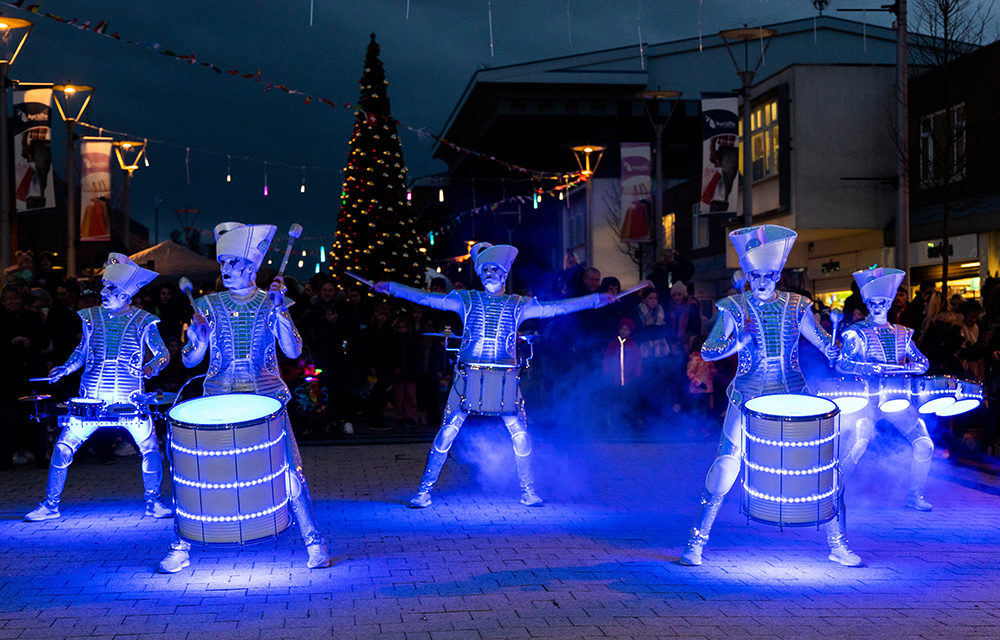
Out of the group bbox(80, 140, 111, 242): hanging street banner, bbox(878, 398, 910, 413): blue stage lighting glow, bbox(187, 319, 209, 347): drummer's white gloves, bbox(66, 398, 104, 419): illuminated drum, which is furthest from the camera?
bbox(80, 140, 111, 242): hanging street banner

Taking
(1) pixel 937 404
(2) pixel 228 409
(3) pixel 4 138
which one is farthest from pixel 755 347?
(3) pixel 4 138

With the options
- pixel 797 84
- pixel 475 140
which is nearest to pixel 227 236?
pixel 797 84

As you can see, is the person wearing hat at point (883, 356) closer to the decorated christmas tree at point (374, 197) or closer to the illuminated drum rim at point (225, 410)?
the illuminated drum rim at point (225, 410)

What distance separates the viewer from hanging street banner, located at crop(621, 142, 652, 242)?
90.8ft

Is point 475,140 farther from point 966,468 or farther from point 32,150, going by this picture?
point 966,468

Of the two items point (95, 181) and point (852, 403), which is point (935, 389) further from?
point (95, 181)

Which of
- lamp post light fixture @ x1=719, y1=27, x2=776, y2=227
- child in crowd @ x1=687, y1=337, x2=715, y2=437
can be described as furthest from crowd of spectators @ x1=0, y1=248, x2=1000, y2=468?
lamp post light fixture @ x1=719, y1=27, x2=776, y2=227

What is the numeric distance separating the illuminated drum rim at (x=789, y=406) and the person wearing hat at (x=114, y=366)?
4.67 m

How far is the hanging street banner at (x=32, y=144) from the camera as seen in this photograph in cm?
1809

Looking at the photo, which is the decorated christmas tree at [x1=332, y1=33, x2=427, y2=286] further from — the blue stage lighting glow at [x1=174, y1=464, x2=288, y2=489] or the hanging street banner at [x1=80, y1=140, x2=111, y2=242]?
the blue stage lighting glow at [x1=174, y1=464, x2=288, y2=489]

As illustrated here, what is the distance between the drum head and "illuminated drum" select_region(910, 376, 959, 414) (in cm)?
211

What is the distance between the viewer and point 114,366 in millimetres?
8938

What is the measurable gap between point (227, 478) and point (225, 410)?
708 mm

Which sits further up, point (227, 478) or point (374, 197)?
point (374, 197)
